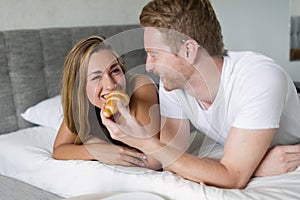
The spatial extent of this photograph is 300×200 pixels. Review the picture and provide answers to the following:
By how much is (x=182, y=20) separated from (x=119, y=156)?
17.7 inches

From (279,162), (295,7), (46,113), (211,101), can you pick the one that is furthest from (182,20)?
(295,7)

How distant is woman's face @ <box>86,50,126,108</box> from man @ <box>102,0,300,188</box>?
126mm

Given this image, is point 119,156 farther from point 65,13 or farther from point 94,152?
point 65,13

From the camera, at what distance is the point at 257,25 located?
2994mm

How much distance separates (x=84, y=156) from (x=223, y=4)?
6.58ft

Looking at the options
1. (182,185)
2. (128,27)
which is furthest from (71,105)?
(128,27)

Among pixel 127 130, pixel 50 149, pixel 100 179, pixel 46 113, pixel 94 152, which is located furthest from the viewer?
pixel 46 113

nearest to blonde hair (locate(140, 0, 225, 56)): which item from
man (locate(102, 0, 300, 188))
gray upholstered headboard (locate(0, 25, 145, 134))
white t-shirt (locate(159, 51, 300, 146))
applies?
man (locate(102, 0, 300, 188))

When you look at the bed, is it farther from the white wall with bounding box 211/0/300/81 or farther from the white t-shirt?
the white wall with bounding box 211/0/300/81

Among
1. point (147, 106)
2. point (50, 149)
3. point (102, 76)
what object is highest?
point (102, 76)

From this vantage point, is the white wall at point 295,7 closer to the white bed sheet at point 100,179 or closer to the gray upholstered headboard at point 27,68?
the gray upholstered headboard at point 27,68

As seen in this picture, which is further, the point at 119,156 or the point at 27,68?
the point at 27,68

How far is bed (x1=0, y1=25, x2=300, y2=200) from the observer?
107 centimetres

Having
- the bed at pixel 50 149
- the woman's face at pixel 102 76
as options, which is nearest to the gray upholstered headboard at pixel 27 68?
the bed at pixel 50 149
